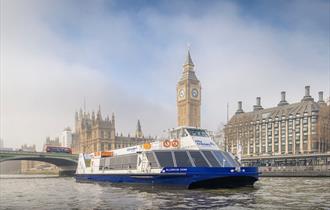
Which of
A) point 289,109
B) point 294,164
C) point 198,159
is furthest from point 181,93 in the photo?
point 198,159

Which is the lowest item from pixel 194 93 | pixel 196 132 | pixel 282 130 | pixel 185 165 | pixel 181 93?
pixel 185 165

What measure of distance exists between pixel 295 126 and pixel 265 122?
535 inches

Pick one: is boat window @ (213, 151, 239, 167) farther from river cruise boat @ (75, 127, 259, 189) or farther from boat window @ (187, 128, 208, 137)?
boat window @ (187, 128, 208, 137)

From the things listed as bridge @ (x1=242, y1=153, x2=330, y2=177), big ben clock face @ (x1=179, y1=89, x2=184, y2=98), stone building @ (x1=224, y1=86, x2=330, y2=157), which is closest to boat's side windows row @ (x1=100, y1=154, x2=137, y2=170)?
bridge @ (x1=242, y1=153, x2=330, y2=177)

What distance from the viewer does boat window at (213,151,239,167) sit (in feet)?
114

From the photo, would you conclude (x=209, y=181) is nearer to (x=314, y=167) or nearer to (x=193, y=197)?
(x=193, y=197)

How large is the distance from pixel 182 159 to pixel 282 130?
10764 centimetres

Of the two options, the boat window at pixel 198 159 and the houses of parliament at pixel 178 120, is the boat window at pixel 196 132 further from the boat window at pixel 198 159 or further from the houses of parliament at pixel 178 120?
the houses of parliament at pixel 178 120

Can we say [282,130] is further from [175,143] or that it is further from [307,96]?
[175,143]

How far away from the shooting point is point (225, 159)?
116 ft

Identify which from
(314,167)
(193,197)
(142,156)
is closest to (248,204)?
(193,197)

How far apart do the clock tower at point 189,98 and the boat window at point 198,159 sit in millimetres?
137837

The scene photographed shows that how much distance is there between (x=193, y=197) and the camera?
26062 millimetres

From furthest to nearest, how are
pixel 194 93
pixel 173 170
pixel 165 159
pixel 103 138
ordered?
pixel 194 93 < pixel 103 138 < pixel 165 159 < pixel 173 170
